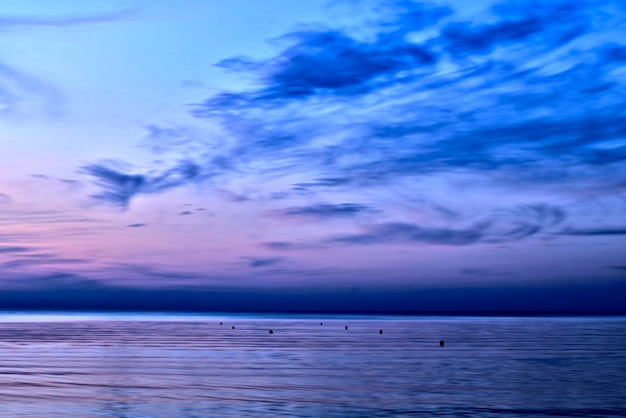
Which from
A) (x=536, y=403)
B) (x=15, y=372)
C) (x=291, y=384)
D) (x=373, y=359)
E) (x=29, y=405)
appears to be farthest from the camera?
(x=373, y=359)

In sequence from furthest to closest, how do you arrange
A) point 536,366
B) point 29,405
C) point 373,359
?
point 373,359 → point 536,366 → point 29,405

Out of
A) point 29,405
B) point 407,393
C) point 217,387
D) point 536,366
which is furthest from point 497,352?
point 29,405

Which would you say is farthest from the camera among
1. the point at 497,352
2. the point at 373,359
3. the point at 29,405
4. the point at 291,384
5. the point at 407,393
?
the point at 497,352

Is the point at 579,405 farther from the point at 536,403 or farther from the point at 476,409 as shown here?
the point at 476,409

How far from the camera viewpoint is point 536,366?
141ft

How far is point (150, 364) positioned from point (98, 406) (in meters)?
16.3

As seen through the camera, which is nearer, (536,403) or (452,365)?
(536,403)

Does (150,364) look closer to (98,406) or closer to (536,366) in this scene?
(98,406)

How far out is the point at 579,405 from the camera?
2859 centimetres

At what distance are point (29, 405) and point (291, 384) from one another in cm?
1226

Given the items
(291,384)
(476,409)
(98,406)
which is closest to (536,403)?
(476,409)

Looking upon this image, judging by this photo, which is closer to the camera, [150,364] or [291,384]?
[291,384]

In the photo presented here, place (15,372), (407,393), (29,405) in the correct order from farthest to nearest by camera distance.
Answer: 1. (15,372)
2. (407,393)
3. (29,405)

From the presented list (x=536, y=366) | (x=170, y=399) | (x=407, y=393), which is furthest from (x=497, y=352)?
(x=170, y=399)
